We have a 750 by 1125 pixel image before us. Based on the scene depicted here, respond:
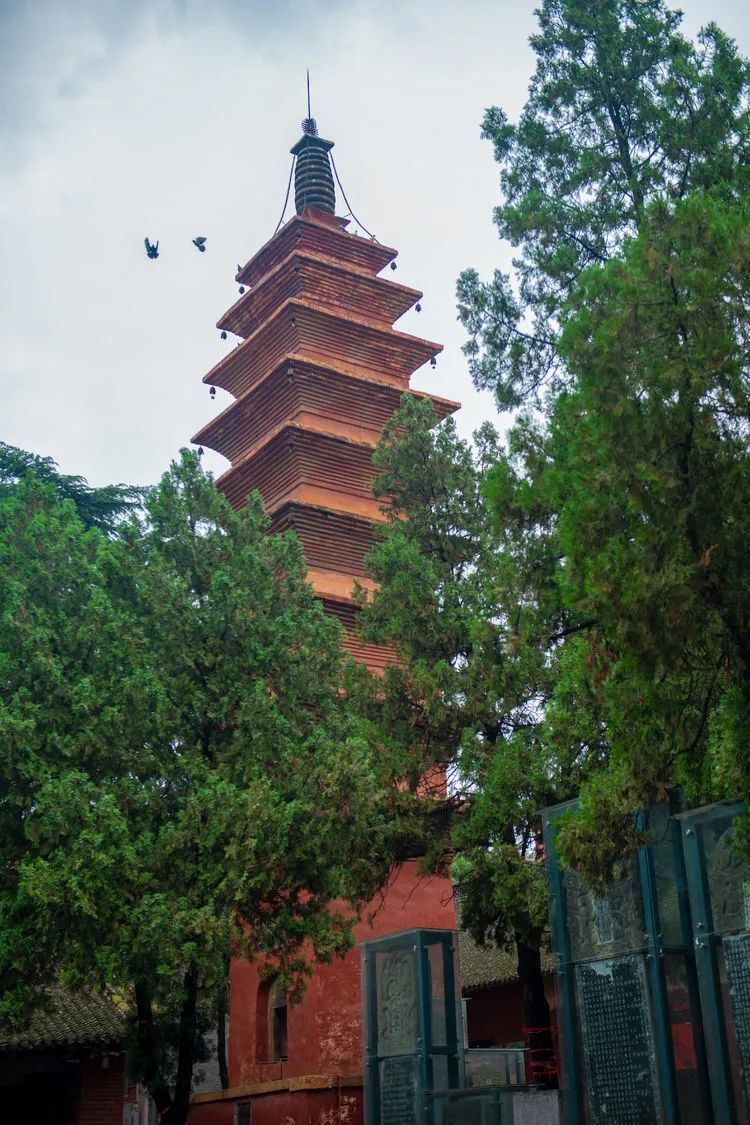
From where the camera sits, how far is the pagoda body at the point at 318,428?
14.3 m

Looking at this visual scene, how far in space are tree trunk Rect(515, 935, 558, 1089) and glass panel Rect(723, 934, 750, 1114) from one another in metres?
4.64

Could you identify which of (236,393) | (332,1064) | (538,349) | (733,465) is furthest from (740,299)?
(236,393)

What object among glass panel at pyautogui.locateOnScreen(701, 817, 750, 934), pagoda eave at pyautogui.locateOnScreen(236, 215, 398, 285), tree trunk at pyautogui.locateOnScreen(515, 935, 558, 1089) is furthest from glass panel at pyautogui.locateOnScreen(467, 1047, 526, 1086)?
pagoda eave at pyautogui.locateOnScreen(236, 215, 398, 285)

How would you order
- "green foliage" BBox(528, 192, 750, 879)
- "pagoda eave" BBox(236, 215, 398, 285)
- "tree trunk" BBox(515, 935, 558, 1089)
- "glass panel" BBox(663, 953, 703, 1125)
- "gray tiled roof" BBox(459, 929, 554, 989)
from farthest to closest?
1. "pagoda eave" BBox(236, 215, 398, 285)
2. "gray tiled roof" BBox(459, 929, 554, 989)
3. "tree trunk" BBox(515, 935, 558, 1089)
4. "glass panel" BBox(663, 953, 703, 1125)
5. "green foliage" BBox(528, 192, 750, 879)

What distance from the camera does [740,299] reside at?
7.16m

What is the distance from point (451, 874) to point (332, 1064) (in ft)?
8.09

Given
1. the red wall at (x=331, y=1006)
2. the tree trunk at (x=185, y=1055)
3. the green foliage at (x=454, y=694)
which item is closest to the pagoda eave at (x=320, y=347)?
the green foliage at (x=454, y=694)

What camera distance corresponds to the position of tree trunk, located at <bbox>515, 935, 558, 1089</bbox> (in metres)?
12.2

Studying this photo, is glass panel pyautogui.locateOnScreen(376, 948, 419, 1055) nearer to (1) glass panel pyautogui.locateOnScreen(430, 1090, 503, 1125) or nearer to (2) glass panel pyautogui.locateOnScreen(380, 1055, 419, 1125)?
(2) glass panel pyautogui.locateOnScreen(380, 1055, 419, 1125)

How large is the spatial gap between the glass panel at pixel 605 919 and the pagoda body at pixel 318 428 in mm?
5621

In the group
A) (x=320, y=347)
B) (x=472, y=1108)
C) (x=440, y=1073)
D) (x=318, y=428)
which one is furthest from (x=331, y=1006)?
(x=320, y=347)

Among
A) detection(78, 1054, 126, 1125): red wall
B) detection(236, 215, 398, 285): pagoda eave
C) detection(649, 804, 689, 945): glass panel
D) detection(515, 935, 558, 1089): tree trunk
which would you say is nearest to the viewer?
detection(649, 804, 689, 945): glass panel

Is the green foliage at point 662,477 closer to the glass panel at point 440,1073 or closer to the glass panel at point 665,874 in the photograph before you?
the glass panel at point 665,874

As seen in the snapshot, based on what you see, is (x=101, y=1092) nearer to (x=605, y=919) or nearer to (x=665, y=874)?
(x=605, y=919)
